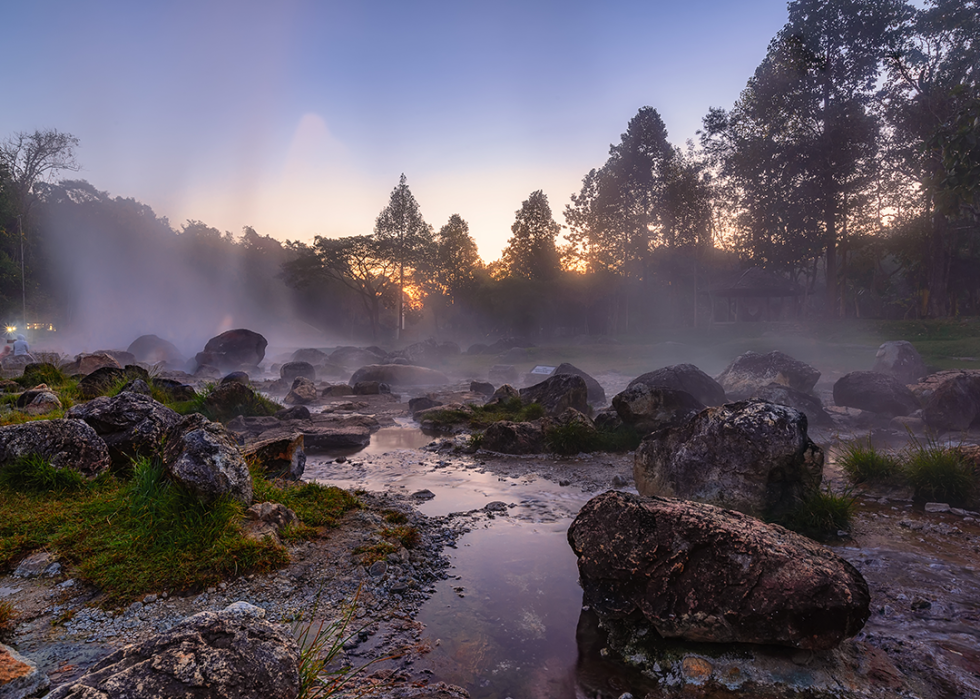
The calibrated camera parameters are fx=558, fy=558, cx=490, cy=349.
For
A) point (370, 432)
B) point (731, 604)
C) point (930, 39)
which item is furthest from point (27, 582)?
point (930, 39)

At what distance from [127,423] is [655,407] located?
25.2ft

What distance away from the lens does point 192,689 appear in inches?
77.7

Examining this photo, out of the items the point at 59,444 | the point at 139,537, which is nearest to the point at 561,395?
the point at 59,444

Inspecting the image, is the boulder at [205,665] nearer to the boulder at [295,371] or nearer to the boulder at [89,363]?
the boulder at [89,363]

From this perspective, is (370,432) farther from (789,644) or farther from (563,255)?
(563,255)

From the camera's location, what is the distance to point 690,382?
12.1 metres

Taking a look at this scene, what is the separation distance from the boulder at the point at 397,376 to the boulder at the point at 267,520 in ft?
53.3

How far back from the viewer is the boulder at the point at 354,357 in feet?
105

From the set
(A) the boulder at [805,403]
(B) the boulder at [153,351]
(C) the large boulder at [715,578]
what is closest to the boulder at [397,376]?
(A) the boulder at [805,403]

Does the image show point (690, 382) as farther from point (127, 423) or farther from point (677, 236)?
point (677, 236)

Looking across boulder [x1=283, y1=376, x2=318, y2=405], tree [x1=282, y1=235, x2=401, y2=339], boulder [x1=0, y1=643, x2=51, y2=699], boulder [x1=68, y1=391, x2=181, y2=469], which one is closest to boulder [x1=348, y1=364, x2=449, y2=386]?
boulder [x1=283, y1=376, x2=318, y2=405]

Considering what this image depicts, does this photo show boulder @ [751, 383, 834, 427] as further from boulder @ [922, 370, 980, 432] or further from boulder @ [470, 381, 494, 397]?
boulder @ [470, 381, 494, 397]

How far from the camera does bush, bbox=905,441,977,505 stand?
6027 millimetres

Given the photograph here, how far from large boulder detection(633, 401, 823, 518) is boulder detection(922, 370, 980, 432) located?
6398mm
